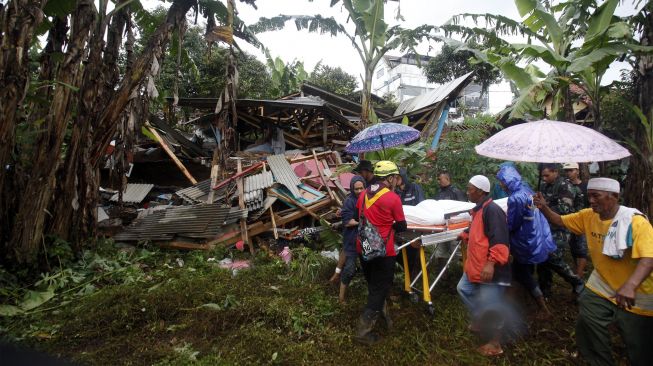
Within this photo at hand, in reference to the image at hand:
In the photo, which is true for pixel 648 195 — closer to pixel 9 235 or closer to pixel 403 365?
pixel 403 365

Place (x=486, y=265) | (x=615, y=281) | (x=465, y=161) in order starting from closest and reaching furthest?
(x=615, y=281) → (x=486, y=265) → (x=465, y=161)

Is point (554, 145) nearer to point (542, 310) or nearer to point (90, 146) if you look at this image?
point (542, 310)

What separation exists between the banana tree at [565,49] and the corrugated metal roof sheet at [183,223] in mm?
5124

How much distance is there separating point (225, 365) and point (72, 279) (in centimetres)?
306

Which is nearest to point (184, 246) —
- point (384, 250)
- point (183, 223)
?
point (183, 223)

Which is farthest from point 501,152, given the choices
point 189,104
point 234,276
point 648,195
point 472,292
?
point 189,104

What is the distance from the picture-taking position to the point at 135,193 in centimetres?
811

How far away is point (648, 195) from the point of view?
539 cm

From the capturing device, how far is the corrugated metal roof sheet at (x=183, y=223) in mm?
6023

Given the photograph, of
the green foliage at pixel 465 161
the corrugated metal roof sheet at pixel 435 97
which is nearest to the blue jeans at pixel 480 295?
the green foliage at pixel 465 161

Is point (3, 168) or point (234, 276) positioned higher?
point (3, 168)

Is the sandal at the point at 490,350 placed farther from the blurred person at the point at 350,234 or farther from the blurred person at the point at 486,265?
the blurred person at the point at 350,234

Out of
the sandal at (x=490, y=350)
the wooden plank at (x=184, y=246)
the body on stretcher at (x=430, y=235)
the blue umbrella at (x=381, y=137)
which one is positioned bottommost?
the sandal at (x=490, y=350)

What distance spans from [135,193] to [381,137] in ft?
18.9
